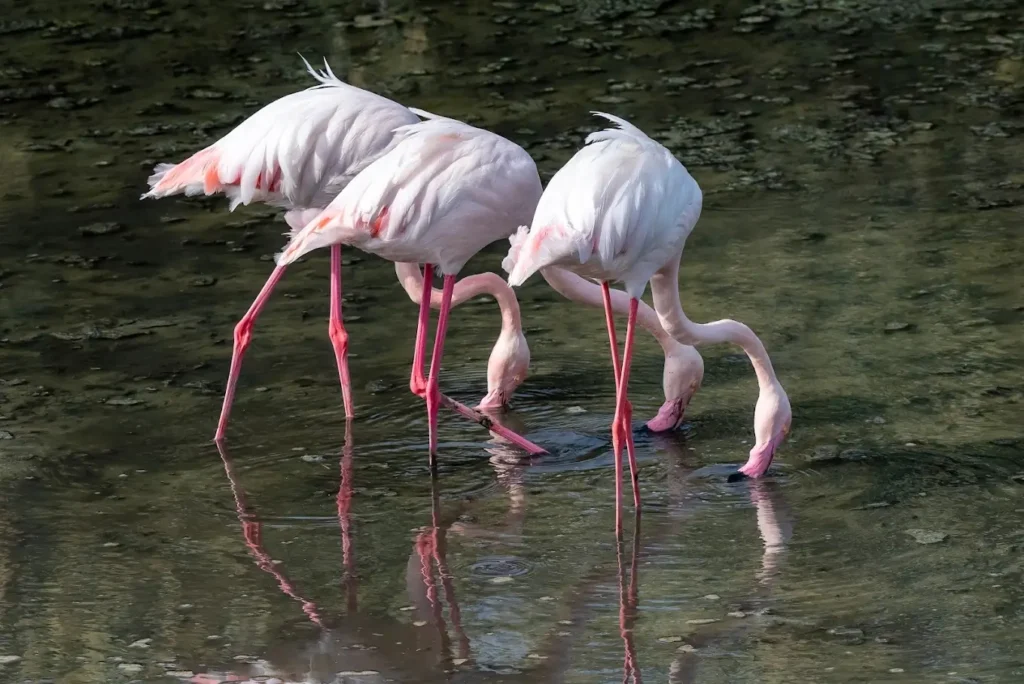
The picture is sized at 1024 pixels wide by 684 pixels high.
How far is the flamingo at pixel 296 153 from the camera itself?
16.7 feet

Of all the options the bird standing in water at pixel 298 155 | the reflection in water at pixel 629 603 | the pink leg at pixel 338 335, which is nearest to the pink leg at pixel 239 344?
the bird standing in water at pixel 298 155

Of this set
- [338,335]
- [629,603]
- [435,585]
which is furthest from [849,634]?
[338,335]

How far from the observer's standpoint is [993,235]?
22.5 feet

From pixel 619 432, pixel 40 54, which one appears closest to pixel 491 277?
pixel 619 432

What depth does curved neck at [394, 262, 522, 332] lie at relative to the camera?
5379mm

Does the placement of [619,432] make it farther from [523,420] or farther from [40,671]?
[40,671]

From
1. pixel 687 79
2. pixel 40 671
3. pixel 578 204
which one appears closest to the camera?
pixel 40 671

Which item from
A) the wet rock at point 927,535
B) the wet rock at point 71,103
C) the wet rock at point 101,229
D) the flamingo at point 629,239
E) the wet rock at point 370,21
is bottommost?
the wet rock at point 370,21

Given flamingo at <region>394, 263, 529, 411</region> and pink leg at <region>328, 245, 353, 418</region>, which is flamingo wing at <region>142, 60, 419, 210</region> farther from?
flamingo at <region>394, 263, 529, 411</region>

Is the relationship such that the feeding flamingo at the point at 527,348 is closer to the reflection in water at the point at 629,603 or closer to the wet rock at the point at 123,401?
the reflection in water at the point at 629,603

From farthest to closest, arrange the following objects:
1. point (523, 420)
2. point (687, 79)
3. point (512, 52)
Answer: point (512, 52), point (687, 79), point (523, 420)

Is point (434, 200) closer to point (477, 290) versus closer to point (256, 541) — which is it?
point (477, 290)

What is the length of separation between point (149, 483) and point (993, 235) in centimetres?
382

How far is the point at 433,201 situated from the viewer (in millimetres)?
4633
